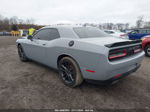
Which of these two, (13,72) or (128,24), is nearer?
(13,72)

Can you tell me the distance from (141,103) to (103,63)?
117 centimetres

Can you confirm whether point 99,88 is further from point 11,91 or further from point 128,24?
point 128,24

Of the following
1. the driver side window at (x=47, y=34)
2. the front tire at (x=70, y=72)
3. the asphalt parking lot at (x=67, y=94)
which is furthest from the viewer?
the driver side window at (x=47, y=34)

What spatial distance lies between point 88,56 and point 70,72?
74 cm

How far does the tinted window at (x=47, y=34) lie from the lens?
2850 mm

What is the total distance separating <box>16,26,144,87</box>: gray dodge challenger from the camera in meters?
1.84

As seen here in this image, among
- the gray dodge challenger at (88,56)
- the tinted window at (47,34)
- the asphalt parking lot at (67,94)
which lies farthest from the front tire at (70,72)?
the tinted window at (47,34)

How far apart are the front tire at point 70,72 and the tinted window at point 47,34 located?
0.77 meters

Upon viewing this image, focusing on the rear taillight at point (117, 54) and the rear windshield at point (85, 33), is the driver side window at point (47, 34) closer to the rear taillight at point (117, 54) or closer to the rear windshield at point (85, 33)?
the rear windshield at point (85, 33)

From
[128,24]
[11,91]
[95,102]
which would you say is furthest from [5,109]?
[128,24]

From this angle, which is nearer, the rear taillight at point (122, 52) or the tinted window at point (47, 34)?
the rear taillight at point (122, 52)

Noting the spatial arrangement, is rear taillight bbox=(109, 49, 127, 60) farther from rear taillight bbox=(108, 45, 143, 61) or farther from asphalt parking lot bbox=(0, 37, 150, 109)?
asphalt parking lot bbox=(0, 37, 150, 109)

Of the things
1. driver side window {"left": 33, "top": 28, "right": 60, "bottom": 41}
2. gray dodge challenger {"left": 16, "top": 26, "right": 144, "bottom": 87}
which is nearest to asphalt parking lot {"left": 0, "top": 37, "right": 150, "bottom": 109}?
gray dodge challenger {"left": 16, "top": 26, "right": 144, "bottom": 87}

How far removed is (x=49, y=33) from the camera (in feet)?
10.1
